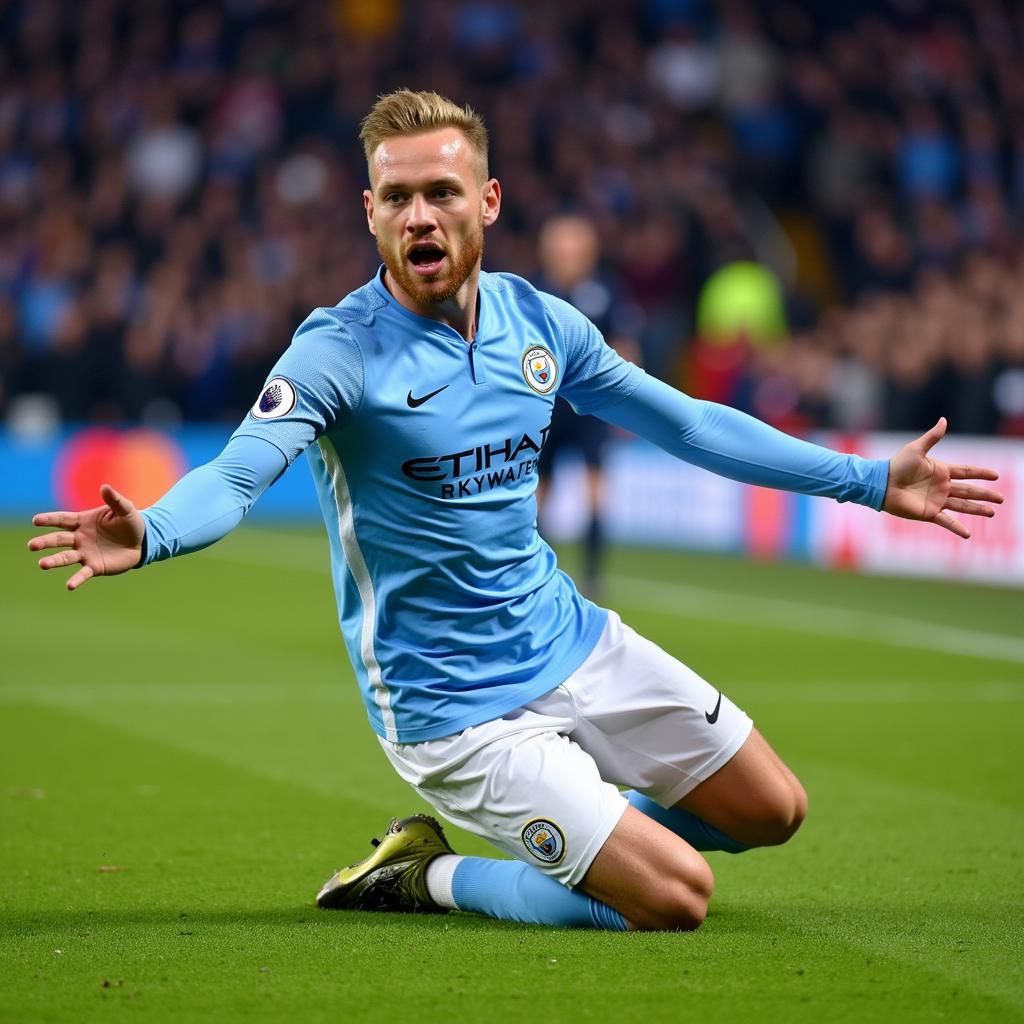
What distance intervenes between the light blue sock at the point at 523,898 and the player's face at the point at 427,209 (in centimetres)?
151

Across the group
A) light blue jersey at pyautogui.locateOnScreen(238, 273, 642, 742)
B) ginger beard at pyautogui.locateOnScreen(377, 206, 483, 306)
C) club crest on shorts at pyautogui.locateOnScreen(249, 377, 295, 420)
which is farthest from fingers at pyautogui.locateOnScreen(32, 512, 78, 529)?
ginger beard at pyautogui.locateOnScreen(377, 206, 483, 306)

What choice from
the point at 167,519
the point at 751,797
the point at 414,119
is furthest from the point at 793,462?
the point at 167,519

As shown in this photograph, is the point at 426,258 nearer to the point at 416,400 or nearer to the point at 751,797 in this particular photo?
the point at 416,400

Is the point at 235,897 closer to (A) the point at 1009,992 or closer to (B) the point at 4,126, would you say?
(A) the point at 1009,992

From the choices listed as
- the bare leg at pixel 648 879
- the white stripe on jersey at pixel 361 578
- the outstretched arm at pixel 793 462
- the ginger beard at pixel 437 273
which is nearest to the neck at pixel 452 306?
the ginger beard at pixel 437 273

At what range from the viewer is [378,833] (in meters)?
6.50

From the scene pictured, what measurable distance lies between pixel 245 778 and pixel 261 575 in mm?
7807

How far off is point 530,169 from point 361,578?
1775 cm

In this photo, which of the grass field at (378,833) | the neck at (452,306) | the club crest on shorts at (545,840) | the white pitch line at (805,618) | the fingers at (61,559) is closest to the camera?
the fingers at (61,559)

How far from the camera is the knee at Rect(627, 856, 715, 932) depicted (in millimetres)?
4945

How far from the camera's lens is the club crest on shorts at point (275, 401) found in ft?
15.6

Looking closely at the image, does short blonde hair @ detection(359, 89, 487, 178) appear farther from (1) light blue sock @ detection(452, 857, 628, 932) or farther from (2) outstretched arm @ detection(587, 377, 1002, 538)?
(1) light blue sock @ detection(452, 857, 628, 932)

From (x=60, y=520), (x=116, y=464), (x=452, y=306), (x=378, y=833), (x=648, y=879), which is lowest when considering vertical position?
(x=116, y=464)

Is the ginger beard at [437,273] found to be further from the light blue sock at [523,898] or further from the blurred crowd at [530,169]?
the blurred crowd at [530,169]
